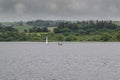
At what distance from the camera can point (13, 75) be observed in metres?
52.0

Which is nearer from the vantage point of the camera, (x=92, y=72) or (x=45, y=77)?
(x=45, y=77)

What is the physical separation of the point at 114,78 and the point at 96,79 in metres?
2.52

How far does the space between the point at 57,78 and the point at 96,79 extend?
5.11 meters

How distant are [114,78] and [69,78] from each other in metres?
5.96

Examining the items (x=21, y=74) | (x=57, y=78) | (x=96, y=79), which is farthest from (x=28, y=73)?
(x=96, y=79)

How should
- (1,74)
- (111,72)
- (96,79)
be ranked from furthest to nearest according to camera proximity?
(111,72) → (1,74) → (96,79)

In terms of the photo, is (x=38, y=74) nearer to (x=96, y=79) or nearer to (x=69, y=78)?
(x=69, y=78)

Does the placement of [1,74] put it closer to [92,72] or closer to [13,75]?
[13,75]

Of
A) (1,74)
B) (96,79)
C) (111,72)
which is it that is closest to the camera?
(96,79)

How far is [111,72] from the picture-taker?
56719mm

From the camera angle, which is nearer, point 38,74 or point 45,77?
point 45,77

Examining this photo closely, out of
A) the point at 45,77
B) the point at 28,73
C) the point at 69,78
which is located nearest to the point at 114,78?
the point at 69,78

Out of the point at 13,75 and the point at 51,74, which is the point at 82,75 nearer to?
the point at 51,74

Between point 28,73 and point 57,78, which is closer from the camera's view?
point 57,78
